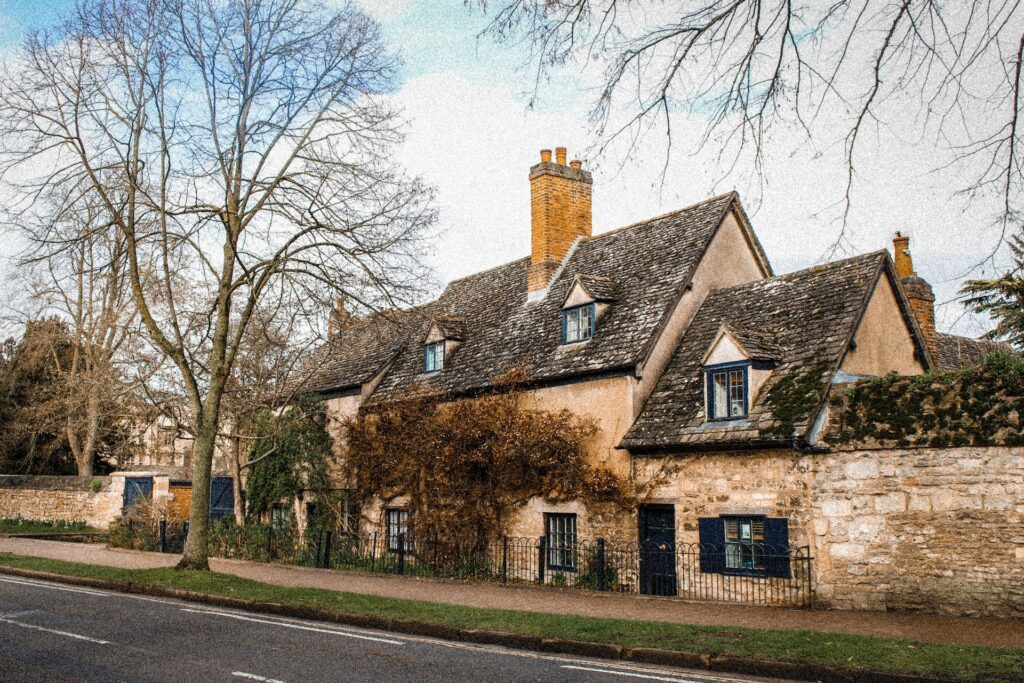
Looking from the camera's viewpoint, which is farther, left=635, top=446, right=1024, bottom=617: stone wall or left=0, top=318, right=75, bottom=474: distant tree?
left=0, top=318, right=75, bottom=474: distant tree

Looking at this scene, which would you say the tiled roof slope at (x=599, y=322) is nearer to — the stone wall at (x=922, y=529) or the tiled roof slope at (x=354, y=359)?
the tiled roof slope at (x=354, y=359)

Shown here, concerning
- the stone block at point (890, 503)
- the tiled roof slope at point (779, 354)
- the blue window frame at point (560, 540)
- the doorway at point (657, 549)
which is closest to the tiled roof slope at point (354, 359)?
the blue window frame at point (560, 540)

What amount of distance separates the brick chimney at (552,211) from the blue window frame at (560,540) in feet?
25.6

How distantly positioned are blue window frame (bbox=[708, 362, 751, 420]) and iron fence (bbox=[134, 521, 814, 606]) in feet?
8.99

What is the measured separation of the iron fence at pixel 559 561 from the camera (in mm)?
16734

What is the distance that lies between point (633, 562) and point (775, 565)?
3.41 m

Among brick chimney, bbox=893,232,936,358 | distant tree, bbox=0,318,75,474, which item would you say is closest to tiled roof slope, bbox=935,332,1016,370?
brick chimney, bbox=893,232,936,358

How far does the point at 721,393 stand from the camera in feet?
61.4

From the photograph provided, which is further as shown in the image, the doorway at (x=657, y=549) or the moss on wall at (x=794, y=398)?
the doorway at (x=657, y=549)

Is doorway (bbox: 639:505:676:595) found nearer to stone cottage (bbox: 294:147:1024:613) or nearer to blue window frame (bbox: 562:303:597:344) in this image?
stone cottage (bbox: 294:147:1024:613)

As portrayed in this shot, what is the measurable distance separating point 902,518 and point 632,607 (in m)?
4.79

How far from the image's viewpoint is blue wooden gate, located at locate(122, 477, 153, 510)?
3391 centimetres

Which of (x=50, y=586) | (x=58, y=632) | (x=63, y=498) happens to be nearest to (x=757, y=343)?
(x=58, y=632)

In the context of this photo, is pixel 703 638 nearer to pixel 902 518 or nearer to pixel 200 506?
pixel 902 518
